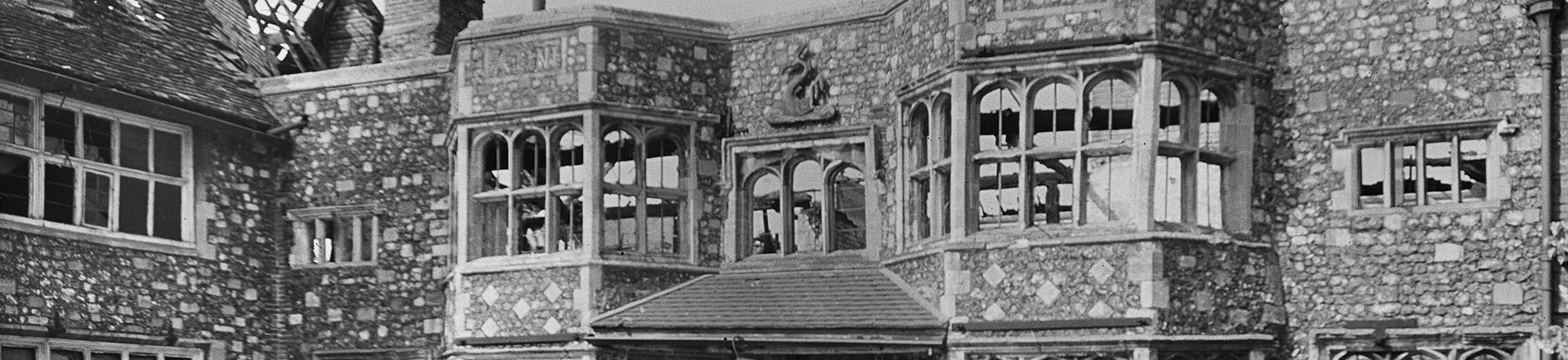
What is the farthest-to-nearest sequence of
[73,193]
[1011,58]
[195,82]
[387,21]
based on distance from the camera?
[387,21]
[195,82]
[73,193]
[1011,58]

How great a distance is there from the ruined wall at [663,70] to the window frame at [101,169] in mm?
4970

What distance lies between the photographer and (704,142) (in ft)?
78.1

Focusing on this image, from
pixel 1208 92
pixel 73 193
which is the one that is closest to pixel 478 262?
pixel 73 193

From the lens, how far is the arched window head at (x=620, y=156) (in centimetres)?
2352

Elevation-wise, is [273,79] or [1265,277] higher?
[273,79]

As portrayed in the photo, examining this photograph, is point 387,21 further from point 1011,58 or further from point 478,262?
point 1011,58

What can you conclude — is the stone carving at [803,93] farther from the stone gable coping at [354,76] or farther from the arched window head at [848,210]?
the stone gable coping at [354,76]

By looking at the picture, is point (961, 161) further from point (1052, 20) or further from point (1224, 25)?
point (1224, 25)

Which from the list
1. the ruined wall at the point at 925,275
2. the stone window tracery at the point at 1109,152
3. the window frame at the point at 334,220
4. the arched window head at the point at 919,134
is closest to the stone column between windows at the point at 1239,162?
the stone window tracery at the point at 1109,152

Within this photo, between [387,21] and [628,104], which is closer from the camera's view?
[628,104]

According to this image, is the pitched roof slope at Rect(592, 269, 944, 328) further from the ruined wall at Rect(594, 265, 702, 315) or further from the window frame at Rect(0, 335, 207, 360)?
the window frame at Rect(0, 335, 207, 360)

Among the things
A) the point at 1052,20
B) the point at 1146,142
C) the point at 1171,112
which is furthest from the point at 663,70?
the point at 1146,142

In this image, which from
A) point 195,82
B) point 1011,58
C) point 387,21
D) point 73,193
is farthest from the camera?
point 387,21

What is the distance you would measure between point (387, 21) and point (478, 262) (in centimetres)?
672
